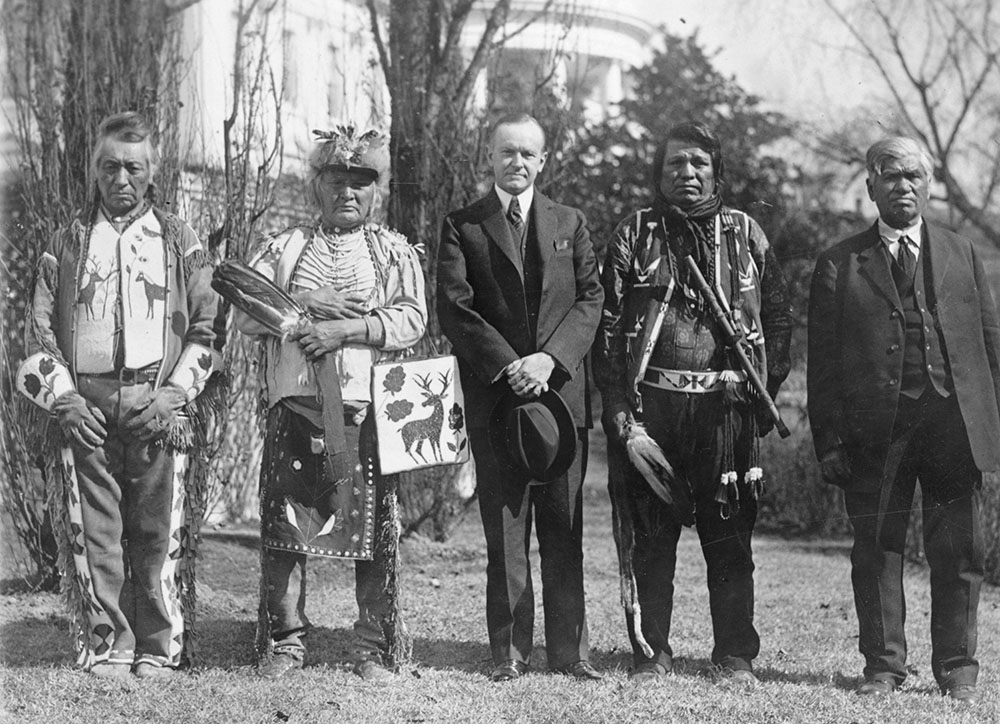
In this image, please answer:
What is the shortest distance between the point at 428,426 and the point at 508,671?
103 centimetres

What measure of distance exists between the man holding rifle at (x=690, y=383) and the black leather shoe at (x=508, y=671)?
474 millimetres

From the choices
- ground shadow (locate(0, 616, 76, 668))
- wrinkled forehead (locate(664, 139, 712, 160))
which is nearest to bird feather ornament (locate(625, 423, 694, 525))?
wrinkled forehead (locate(664, 139, 712, 160))

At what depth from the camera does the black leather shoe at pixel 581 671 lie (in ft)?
15.3

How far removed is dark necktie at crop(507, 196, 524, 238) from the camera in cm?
473

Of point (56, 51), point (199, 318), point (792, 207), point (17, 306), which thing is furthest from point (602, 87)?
point (199, 318)

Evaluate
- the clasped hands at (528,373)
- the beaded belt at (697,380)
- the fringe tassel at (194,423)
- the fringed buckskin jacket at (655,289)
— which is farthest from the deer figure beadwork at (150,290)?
the beaded belt at (697,380)

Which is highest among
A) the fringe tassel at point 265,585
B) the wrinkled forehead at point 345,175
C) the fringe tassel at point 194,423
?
the wrinkled forehead at point 345,175

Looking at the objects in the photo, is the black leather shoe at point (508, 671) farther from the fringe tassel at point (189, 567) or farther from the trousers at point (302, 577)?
the fringe tassel at point (189, 567)

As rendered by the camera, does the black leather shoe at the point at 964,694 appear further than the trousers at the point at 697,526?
No

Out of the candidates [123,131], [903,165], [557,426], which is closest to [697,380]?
[557,426]

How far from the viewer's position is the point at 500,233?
4.69 metres

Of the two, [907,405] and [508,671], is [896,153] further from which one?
[508,671]

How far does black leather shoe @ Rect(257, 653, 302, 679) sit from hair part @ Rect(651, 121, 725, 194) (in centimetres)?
243

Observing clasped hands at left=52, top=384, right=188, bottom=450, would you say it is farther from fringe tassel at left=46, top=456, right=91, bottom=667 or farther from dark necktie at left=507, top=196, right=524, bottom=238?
dark necktie at left=507, top=196, right=524, bottom=238
